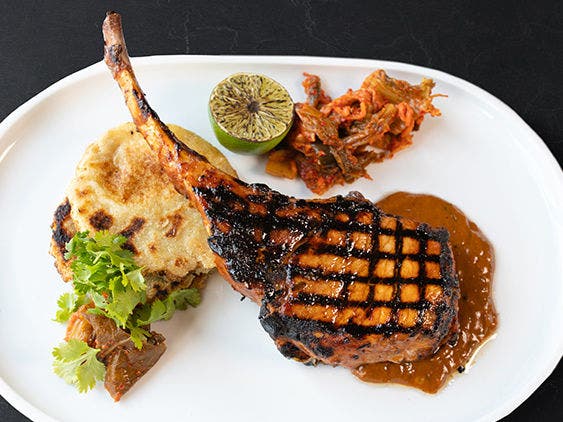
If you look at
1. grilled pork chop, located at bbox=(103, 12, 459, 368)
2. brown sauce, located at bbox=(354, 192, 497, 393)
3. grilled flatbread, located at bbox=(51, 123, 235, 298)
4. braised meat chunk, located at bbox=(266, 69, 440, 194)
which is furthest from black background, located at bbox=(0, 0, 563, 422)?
grilled pork chop, located at bbox=(103, 12, 459, 368)

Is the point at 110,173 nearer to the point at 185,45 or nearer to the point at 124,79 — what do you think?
the point at 124,79

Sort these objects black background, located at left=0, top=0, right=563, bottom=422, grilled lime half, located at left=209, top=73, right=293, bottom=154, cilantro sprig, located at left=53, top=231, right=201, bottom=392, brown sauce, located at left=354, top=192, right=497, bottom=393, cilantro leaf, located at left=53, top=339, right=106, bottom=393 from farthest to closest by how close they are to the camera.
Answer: black background, located at left=0, top=0, right=563, bottom=422 < grilled lime half, located at left=209, top=73, right=293, bottom=154 < brown sauce, located at left=354, top=192, right=497, bottom=393 < cilantro leaf, located at left=53, top=339, right=106, bottom=393 < cilantro sprig, located at left=53, top=231, right=201, bottom=392

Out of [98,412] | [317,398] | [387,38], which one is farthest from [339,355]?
[387,38]

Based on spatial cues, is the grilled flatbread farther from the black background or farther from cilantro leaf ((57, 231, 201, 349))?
the black background

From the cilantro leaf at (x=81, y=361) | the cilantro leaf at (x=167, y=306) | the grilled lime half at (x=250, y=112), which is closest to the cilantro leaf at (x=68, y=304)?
the cilantro leaf at (x=81, y=361)

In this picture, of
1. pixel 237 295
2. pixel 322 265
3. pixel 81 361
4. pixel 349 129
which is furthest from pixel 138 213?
pixel 349 129

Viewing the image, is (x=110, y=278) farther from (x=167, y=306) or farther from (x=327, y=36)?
(x=327, y=36)
